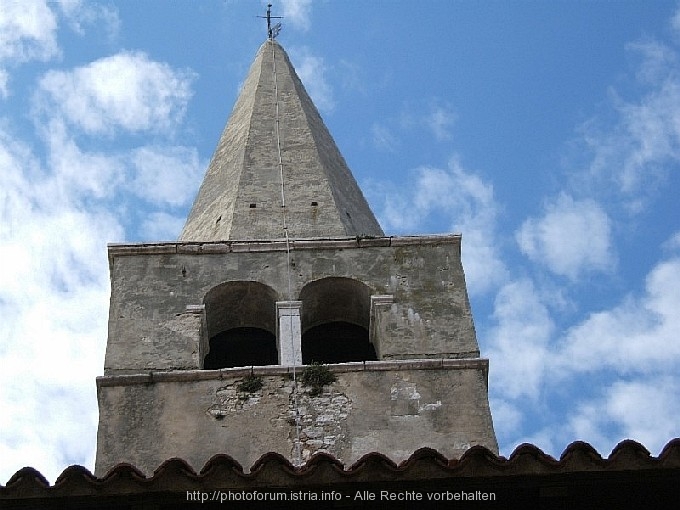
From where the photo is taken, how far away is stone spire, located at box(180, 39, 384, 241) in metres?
17.2

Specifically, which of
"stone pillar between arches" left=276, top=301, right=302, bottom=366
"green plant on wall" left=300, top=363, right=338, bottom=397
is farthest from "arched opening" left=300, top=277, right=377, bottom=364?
"green plant on wall" left=300, top=363, right=338, bottom=397

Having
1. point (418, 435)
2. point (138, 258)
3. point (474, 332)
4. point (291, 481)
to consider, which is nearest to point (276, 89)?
point (138, 258)

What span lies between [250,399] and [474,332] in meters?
2.51

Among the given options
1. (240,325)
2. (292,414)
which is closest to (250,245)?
(240,325)

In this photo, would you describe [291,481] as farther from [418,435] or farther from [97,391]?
[97,391]

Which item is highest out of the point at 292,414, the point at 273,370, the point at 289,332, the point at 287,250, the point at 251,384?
the point at 287,250

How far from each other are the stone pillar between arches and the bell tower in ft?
0.07

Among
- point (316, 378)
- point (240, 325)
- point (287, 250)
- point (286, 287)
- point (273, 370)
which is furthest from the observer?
point (287, 250)

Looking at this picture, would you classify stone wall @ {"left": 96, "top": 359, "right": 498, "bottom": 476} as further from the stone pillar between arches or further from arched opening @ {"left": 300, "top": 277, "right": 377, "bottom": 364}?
arched opening @ {"left": 300, "top": 277, "right": 377, "bottom": 364}

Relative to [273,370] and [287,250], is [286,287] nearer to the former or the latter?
[287,250]

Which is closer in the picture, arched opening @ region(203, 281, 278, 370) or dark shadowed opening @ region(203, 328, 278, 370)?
arched opening @ region(203, 281, 278, 370)

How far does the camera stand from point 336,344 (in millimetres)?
16156

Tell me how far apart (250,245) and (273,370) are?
7.54 feet

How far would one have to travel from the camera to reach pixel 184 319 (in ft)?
49.3
